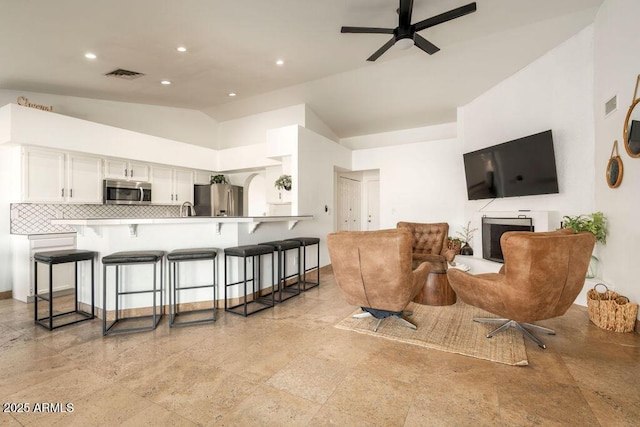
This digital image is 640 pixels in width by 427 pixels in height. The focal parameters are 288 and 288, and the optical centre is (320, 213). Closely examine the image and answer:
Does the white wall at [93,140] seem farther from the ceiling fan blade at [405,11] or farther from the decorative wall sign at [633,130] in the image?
the decorative wall sign at [633,130]

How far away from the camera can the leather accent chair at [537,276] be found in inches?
87.7

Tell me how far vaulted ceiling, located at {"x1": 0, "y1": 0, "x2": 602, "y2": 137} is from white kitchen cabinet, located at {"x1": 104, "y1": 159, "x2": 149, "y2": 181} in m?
1.16

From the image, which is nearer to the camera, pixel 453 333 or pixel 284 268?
pixel 453 333

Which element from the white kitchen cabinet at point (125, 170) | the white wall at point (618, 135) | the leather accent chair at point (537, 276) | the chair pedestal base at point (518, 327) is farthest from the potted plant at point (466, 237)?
the white kitchen cabinet at point (125, 170)

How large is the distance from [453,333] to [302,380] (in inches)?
61.4

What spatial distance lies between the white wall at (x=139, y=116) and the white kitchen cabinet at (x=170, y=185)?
2.78 ft

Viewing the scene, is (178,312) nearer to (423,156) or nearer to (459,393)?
(459,393)

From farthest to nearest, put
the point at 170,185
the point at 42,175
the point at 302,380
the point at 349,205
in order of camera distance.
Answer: the point at 349,205, the point at 170,185, the point at 42,175, the point at 302,380

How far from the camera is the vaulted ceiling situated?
3.00m

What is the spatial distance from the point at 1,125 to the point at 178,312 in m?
3.54

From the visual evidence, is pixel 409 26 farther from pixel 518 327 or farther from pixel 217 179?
pixel 217 179

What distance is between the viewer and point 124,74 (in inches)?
167

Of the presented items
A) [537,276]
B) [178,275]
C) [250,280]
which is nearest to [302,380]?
[250,280]

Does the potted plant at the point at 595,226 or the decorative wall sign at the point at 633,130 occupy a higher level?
the decorative wall sign at the point at 633,130
